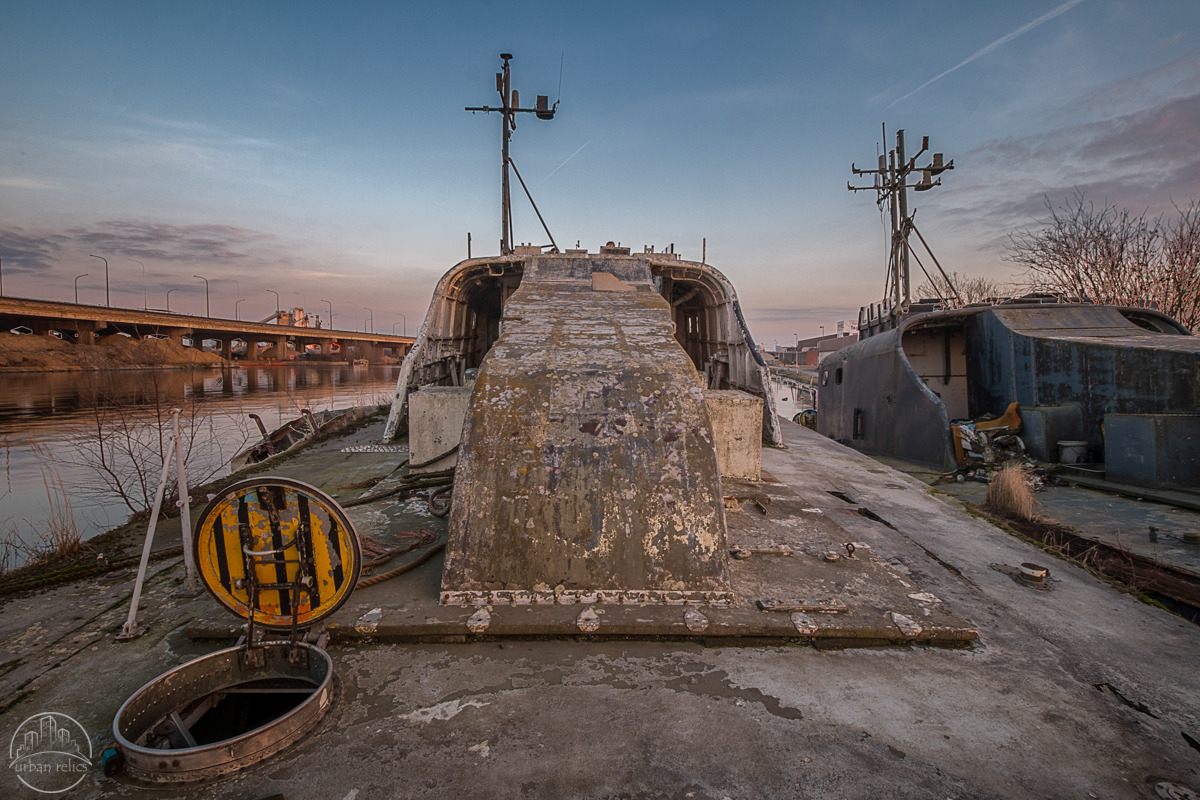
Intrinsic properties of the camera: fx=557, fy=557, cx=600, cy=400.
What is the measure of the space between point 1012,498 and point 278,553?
7.26m

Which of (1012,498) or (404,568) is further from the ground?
(404,568)

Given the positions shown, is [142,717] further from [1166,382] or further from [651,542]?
[1166,382]

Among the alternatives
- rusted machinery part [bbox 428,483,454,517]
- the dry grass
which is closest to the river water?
rusted machinery part [bbox 428,483,454,517]

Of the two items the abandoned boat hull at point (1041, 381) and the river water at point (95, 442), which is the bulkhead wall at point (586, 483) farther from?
the abandoned boat hull at point (1041, 381)

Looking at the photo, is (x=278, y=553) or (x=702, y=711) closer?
(x=702, y=711)

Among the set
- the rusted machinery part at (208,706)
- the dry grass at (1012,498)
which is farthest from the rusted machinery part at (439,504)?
the dry grass at (1012,498)

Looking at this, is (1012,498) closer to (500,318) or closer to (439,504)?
(439,504)

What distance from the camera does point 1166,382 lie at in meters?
7.55

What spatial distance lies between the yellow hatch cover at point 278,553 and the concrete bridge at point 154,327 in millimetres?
24317

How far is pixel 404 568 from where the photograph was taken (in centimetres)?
344

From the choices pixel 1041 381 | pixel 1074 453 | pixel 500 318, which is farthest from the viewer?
pixel 1041 381

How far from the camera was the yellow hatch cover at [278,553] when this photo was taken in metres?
2.38

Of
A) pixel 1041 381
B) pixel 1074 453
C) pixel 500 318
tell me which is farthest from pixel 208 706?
pixel 1041 381

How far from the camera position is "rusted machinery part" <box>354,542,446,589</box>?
3268 mm
